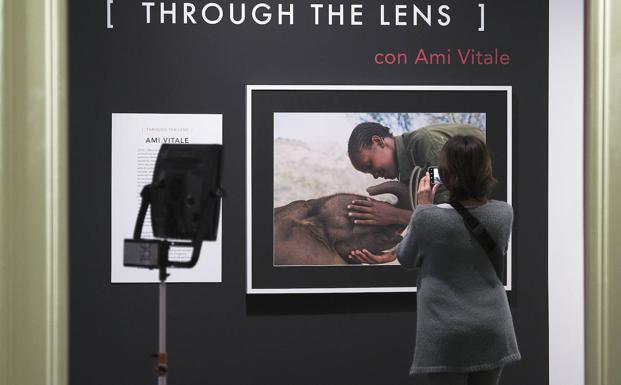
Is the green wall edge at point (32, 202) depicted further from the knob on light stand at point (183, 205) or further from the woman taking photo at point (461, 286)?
the woman taking photo at point (461, 286)

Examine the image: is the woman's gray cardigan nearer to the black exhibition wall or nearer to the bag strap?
the bag strap

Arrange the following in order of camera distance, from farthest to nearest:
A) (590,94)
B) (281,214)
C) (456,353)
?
(281,214) < (456,353) < (590,94)

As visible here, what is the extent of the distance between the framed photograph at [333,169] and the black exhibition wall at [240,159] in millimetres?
91

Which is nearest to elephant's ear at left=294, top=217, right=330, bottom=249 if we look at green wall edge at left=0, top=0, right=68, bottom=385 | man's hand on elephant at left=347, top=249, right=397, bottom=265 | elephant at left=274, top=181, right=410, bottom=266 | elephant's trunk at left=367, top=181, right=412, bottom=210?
elephant at left=274, top=181, right=410, bottom=266

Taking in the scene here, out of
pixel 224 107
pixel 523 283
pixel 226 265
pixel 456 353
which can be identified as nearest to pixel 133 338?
pixel 226 265

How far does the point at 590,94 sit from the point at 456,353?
128 cm

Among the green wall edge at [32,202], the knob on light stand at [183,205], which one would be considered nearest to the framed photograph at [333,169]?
the knob on light stand at [183,205]

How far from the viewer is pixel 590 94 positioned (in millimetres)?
1312

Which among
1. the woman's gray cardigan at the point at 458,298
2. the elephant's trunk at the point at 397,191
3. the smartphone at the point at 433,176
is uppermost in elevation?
the smartphone at the point at 433,176

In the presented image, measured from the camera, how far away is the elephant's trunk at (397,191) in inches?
138

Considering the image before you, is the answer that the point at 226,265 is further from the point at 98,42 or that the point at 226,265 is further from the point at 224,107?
the point at 98,42

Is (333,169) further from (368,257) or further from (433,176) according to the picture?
(433,176)

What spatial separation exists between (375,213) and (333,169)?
0.32 metres

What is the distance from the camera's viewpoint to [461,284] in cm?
236
